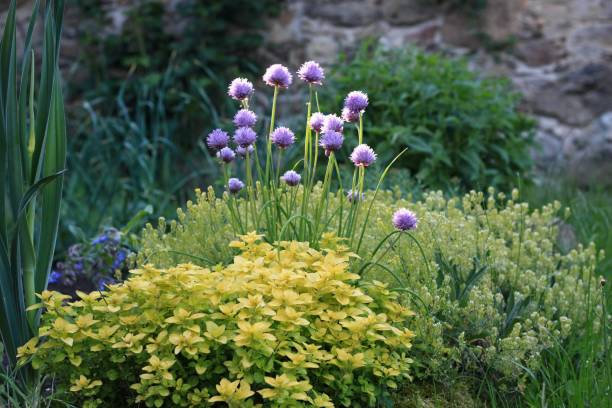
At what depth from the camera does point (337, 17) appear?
245 inches

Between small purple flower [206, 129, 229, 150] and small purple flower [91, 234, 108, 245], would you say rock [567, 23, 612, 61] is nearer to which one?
small purple flower [91, 234, 108, 245]

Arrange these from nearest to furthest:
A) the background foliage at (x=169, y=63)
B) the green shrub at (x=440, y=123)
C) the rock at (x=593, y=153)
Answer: the green shrub at (x=440, y=123)
the rock at (x=593, y=153)
the background foliage at (x=169, y=63)

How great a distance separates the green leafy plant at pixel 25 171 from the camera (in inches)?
89.3

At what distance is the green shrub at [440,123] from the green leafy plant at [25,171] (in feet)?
7.73

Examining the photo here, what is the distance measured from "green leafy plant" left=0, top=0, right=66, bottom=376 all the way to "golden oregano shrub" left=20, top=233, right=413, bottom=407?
0.66ft

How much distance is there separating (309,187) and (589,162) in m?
3.74

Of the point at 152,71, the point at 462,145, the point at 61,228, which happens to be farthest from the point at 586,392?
the point at 152,71

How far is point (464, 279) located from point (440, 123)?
2.07 metres

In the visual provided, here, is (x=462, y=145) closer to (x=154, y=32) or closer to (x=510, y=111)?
(x=510, y=111)

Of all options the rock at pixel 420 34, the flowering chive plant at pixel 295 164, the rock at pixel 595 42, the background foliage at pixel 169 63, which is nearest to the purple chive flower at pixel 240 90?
the flowering chive plant at pixel 295 164

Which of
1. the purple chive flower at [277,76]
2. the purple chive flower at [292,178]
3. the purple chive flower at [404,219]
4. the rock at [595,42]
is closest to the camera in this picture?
the purple chive flower at [404,219]

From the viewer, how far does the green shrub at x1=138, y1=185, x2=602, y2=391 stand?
2324 mm

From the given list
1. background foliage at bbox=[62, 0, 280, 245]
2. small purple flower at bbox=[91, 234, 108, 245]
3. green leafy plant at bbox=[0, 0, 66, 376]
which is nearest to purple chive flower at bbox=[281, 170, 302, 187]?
green leafy plant at bbox=[0, 0, 66, 376]

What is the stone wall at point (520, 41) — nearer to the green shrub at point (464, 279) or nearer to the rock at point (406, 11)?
the rock at point (406, 11)
